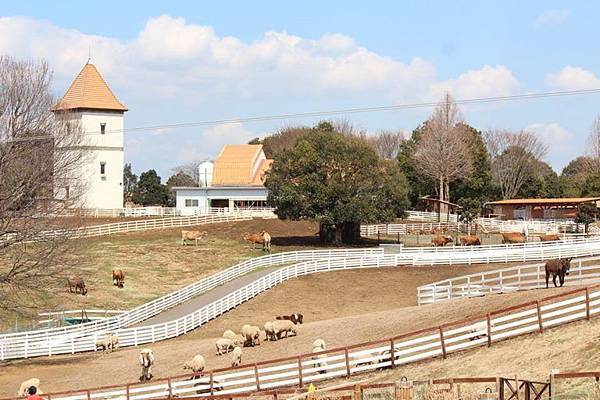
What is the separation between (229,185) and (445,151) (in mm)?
23642

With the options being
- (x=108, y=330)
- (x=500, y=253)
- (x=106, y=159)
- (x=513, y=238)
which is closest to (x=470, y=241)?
(x=513, y=238)

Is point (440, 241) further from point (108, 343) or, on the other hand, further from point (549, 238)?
point (108, 343)

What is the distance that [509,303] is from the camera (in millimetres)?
32750

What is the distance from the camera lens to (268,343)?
36.2 meters

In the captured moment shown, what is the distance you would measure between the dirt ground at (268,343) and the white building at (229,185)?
45123 millimetres

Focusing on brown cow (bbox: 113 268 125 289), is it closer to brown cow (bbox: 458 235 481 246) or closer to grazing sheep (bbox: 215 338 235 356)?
grazing sheep (bbox: 215 338 235 356)

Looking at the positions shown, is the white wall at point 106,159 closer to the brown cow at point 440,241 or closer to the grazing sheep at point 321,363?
the brown cow at point 440,241

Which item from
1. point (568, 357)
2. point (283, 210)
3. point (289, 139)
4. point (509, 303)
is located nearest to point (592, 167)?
point (289, 139)

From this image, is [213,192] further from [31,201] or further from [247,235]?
[31,201]

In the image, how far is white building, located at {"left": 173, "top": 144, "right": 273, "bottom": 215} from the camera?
10131 cm

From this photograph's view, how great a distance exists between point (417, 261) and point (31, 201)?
3079 centimetres

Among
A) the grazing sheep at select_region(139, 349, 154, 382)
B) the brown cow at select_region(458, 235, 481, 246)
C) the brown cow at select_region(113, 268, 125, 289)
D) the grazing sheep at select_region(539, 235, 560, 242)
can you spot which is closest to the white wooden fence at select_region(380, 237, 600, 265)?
the grazing sheep at select_region(539, 235, 560, 242)

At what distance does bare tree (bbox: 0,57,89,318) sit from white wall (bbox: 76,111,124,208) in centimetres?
4632

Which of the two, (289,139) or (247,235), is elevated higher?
(289,139)
